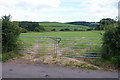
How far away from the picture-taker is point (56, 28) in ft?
55.9

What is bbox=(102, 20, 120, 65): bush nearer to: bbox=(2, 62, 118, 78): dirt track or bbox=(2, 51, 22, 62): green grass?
bbox=(2, 62, 118, 78): dirt track

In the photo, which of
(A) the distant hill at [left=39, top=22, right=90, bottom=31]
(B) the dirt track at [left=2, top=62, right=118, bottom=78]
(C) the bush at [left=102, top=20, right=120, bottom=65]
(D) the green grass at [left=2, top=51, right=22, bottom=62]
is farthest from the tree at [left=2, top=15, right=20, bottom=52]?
(A) the distant hill at [left=39, top=22, right=90, bottom=31]

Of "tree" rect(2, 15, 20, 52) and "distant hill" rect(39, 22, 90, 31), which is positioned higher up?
"distant hill" rect(39, 22, 90, 31)

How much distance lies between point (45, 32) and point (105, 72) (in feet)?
44.5

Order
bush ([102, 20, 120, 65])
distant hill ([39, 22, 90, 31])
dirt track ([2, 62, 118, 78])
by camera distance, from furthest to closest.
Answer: distant hill ([39, 22, 90, 31]), bush ([102, 20, 120, 65]), dirt track ([2, 62, 118, 78])

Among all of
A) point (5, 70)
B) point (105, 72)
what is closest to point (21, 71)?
point (5, 70)

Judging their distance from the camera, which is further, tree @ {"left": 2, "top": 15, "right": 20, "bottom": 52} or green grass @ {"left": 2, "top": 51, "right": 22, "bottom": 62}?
tree @ {"left": 2, "top": 15, "right": 20, "bottom": 52}

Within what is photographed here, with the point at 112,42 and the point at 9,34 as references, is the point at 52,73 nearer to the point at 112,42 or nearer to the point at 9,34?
the point at 112,42

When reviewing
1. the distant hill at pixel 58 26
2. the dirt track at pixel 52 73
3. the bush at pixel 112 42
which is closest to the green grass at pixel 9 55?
the dirt track at pixel 52 73

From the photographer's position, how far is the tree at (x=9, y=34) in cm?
768

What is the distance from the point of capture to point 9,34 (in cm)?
766

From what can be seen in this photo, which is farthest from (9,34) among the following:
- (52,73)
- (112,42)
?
(112,42)

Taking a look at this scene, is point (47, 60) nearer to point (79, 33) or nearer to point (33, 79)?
point (33, 79)

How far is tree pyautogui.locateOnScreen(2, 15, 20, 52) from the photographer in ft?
25.2
